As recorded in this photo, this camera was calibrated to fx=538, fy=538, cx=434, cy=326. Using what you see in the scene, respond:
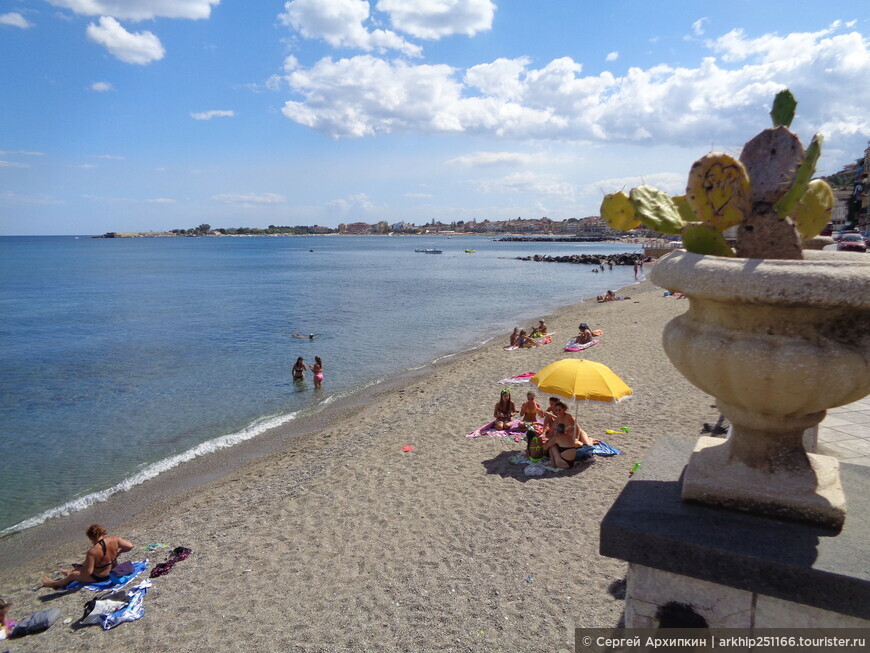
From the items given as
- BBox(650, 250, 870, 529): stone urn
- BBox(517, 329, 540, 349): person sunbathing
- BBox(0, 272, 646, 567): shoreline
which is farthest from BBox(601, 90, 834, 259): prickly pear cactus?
BBox(517, 329, 540, 349): person sunbathing

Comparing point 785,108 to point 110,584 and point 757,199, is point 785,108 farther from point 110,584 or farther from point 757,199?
point 110,584

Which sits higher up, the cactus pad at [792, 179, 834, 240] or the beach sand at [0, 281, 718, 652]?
the cactus pad at [792, 179, 834, 240]

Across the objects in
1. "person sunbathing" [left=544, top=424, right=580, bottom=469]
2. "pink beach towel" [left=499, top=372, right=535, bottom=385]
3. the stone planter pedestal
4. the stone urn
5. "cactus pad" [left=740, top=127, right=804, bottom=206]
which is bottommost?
"pink beach towel" [left=499, top=372, right=535, bottom=385]

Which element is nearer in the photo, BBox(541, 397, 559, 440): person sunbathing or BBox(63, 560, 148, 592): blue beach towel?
BBox(63, 560, 148, 592): blue beach towel

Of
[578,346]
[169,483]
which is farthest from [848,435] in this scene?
[578,346]

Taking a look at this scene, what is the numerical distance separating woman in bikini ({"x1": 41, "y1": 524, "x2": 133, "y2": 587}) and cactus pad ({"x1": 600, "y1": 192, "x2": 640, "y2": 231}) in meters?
7.41

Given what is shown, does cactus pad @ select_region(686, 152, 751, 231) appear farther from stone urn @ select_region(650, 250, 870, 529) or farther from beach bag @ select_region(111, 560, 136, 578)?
beach bag @ select_region(111, 560, 136, 578)

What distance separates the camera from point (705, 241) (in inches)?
105

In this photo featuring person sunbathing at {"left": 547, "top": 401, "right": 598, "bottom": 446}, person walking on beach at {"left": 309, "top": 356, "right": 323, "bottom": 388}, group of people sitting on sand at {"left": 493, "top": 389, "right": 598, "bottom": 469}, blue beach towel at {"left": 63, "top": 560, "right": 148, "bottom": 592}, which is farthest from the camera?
person walking on beach at {"left": 309, "top": 356, "right": 323, "bottom": 388}

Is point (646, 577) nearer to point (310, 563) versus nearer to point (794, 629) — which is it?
point (794, 629)

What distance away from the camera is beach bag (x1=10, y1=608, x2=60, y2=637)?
6.01 metres

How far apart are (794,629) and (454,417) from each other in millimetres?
9881

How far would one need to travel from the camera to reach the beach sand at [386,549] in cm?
512

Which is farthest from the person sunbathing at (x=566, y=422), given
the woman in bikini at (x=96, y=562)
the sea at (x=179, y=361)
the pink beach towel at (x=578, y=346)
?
the pink beach towel at (x=578, y=346)
